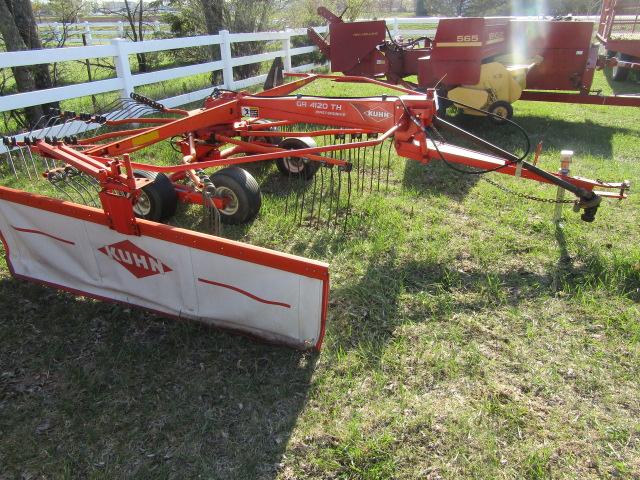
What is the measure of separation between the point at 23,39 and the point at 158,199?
533 centimetres

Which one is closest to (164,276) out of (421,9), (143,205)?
(143,205)

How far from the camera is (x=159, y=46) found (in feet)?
27.7

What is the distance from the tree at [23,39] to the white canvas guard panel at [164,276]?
182 inches

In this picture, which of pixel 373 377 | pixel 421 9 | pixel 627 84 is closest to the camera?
pixel 373 377

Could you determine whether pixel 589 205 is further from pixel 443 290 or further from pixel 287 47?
pixel 287 47

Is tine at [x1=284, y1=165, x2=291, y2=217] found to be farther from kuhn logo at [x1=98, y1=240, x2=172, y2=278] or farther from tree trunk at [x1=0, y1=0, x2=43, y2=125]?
tree trunk at [x1=0, y1=0, x2=43, y2=125]

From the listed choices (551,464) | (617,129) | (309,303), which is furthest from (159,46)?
(551,464)

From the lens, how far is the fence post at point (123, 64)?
7.52 metres

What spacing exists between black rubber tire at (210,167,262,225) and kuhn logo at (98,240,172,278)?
53.1 inches

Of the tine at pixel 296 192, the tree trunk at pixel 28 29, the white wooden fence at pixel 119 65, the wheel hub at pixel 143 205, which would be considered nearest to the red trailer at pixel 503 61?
the tine at pixel 296 192

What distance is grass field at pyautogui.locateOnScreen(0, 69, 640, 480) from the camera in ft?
7.88

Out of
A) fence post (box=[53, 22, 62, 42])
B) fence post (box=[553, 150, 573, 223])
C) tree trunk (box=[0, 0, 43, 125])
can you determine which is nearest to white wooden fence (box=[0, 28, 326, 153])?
tree trunk (box=[0, 0, 43, 125])

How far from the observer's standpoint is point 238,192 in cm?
436

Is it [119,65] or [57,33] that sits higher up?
[57,33]
